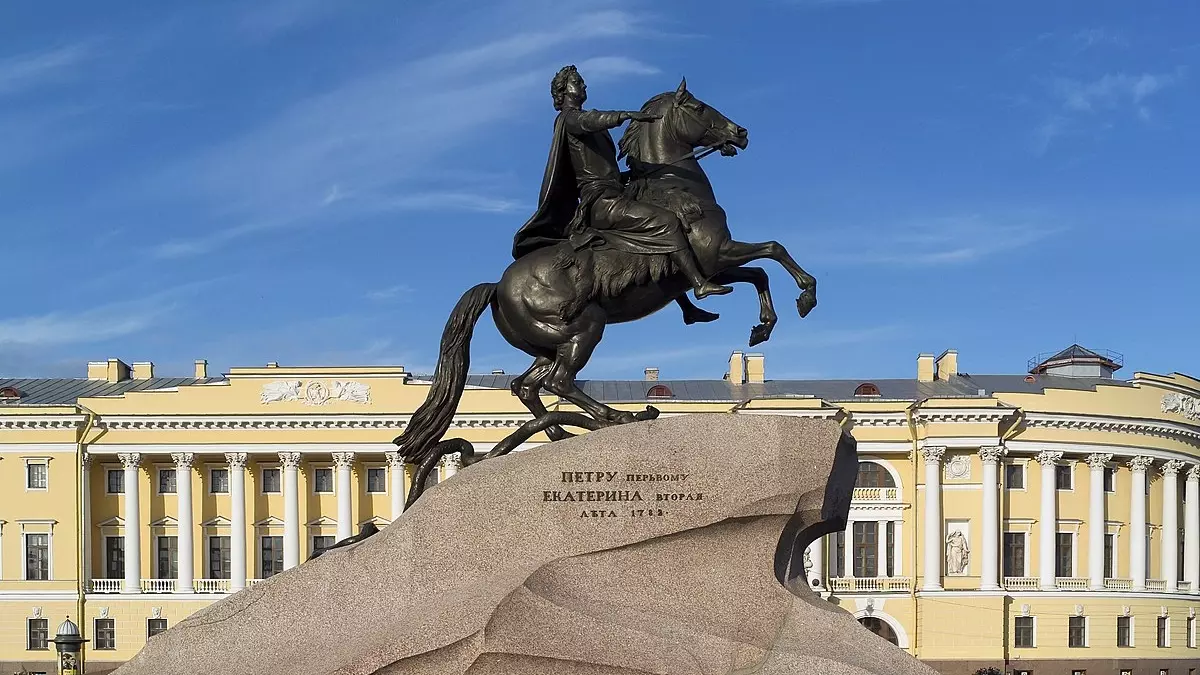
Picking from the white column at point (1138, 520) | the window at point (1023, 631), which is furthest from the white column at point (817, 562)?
the white column at point (1138, 520)

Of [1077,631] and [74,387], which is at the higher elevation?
[74,387]

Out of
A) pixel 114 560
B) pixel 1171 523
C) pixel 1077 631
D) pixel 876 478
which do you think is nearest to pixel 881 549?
pixel 876 478

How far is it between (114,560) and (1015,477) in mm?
33303

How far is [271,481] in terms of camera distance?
60562 millimetres

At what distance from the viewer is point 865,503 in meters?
58.8

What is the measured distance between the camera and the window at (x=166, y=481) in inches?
2360

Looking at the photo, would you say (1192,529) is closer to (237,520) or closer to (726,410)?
(726,410)

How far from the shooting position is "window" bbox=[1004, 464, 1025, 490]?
196 feet

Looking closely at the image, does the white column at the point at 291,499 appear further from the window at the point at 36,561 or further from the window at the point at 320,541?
the window at the point at 36,561

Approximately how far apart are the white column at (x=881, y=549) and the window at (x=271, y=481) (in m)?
22.2

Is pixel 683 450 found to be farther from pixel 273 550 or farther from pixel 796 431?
pixel 273 550

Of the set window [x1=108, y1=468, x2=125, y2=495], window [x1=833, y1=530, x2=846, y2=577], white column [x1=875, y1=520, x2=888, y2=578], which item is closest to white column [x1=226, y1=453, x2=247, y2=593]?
window [x1=108, y1=468, x2=125, y2=495]

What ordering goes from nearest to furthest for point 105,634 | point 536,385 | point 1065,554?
point 536,385 < point 105,634 < point 1065,554

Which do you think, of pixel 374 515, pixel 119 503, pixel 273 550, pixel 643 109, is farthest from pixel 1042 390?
pixel 643 109
